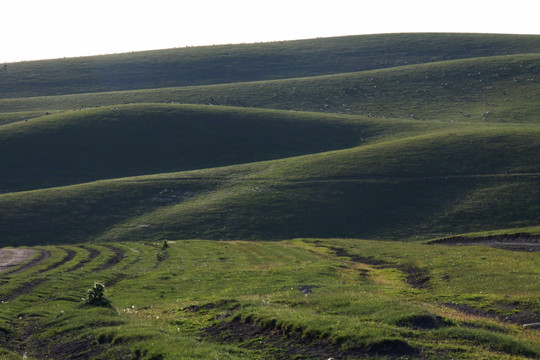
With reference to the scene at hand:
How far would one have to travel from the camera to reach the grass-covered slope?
98.2 m

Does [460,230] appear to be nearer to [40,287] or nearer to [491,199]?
[491,199]

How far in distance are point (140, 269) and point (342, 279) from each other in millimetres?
23555

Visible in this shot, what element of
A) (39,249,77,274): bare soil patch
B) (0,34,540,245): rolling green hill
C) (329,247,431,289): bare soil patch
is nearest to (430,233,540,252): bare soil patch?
(0,34,540,245): rolling green hill

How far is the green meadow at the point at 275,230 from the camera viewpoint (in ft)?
90.0

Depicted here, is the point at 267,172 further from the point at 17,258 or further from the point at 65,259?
the point at 17,258

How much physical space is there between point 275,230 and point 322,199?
1564 cm

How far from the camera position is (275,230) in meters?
98.4

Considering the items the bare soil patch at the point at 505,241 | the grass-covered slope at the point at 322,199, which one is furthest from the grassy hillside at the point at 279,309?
the grass-covered slope at the point at 322,199

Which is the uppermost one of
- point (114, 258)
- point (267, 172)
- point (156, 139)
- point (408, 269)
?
point (156, 139)

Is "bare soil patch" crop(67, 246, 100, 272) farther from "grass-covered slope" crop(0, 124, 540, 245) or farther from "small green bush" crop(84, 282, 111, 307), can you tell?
"small green bush" crop(84, 282, 111, 307)

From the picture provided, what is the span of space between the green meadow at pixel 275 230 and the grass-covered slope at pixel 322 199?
472mm

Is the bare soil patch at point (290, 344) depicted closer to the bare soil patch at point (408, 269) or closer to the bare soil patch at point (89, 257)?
the bare soil patch at point (408, 269)

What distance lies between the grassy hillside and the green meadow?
0.51 feet

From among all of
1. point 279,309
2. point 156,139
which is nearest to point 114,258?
point 279,309
